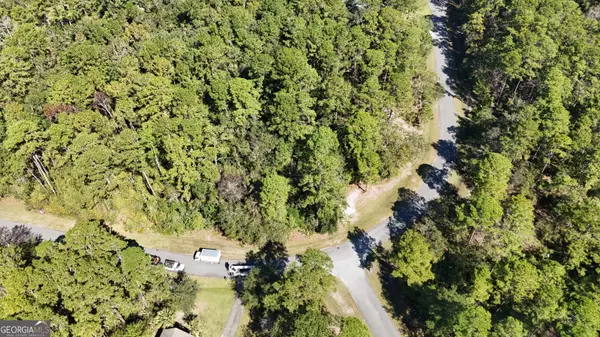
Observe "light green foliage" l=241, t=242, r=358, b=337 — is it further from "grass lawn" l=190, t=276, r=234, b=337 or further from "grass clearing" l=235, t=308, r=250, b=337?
"grass lawn" l=190, t=276, r=234, b=337

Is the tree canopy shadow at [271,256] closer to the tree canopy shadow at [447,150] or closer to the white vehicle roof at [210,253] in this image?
the white vehicle roof at [210,253]

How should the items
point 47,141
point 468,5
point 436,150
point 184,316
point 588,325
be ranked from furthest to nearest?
point 468,5 → point 436,150 → point 47,141 → point 184,316 → point 588,325

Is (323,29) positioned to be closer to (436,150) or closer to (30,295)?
(436,150)

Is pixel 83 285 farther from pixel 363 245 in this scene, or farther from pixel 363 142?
pixel 363 142

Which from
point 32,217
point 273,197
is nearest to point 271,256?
point 273,197

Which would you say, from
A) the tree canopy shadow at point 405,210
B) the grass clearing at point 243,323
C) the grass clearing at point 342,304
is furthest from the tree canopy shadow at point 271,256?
the tree canopy shadow at point 405,210

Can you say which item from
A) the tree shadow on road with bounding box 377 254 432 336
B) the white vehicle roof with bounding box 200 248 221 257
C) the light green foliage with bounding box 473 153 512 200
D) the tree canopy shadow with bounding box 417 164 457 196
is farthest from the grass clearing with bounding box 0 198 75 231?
the light green foliage with bounding box 473 153 512 200

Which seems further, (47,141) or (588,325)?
(47,141)

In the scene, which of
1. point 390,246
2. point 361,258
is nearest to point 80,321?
point 361,258
